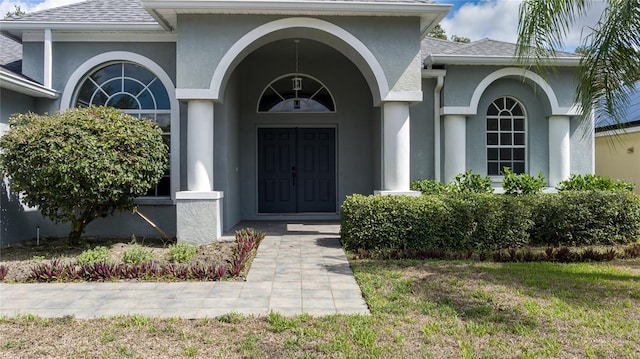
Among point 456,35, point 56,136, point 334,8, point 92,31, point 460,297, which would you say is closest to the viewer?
point 460,297

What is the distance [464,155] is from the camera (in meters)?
10.6

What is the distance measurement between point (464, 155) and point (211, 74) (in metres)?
6.09

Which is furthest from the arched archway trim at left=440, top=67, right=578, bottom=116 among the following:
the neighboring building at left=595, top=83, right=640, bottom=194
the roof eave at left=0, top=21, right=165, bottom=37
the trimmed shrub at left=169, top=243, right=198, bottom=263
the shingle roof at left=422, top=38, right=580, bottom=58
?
the roof eave at left=0, top=21, right=165, bottom=37

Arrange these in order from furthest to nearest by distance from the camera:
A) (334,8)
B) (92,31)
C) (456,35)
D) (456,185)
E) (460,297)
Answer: (456,35) → (456,185) → (92,31) → (334,8) → (460,297)

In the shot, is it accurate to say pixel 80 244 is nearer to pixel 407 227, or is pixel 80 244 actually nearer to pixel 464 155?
pixel 407 227

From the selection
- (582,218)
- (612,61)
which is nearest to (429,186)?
(582,218)

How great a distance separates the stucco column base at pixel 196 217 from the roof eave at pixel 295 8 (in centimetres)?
338

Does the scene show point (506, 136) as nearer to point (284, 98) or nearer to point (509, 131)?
point (509, 131)

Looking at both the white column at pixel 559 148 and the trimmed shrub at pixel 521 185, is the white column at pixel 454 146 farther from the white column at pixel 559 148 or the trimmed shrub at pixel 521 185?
the white column at pixel 559 148

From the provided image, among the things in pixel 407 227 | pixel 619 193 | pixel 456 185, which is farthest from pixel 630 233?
pixel 407 227

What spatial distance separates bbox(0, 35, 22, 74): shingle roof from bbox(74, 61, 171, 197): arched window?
1661 mm

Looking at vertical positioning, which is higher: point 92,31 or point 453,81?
point 92,31

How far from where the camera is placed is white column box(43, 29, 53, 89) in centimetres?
924

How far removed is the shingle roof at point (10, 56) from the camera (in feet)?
32.6
